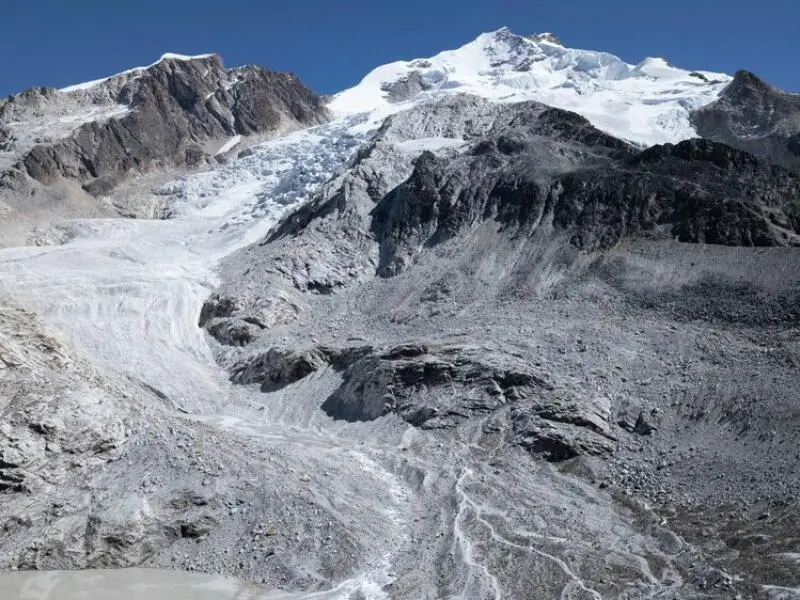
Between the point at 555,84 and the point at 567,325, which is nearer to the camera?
the point at 567,325

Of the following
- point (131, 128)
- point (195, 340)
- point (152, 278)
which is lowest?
point (195, 340)

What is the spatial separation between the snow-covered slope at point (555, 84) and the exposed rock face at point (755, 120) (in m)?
2.39

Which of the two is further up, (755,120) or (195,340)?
(755,120)

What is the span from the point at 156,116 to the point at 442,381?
271ft

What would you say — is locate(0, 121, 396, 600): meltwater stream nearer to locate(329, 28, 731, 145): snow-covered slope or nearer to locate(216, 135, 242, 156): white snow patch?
locate(216, 135, 242, 156): white snow patch

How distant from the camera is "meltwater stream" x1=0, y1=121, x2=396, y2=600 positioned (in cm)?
1892

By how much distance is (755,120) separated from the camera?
71.3 metres

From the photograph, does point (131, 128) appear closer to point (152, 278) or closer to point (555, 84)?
point (152, 278)

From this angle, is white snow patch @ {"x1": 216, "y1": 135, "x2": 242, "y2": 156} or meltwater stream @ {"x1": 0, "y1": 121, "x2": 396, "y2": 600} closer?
meltwater stream @ {"x1": 0, "y1": 121, "x2": 396, "y2": 600}

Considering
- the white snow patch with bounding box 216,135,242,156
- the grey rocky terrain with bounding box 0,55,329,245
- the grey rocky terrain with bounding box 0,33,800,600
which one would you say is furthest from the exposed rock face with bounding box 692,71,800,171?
the white snow patch with bounding box 216,135,242,156

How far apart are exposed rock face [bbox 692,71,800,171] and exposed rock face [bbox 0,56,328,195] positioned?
59655 millimetres

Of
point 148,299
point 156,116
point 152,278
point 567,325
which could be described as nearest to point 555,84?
point 156,116

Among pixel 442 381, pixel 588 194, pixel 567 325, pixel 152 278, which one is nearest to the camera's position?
pixel 442 381

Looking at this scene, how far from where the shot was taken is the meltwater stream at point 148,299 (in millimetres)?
18922
